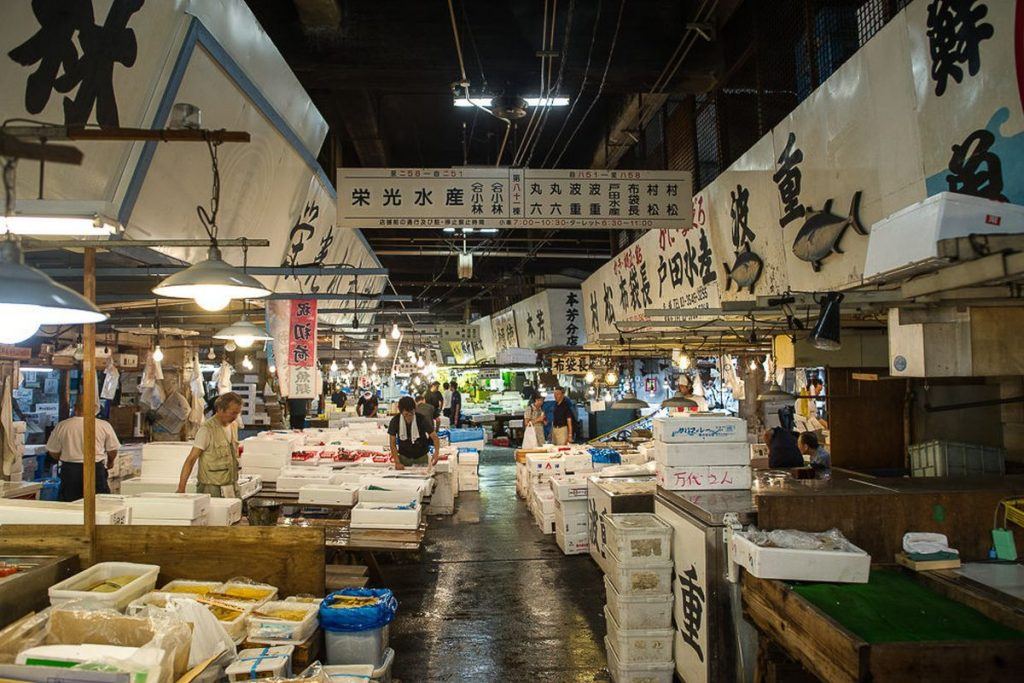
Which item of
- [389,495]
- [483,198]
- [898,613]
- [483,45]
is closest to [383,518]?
[389,495]

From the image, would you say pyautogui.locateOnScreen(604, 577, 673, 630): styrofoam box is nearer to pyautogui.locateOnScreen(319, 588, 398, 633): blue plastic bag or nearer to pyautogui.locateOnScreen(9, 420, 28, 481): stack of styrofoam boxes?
pyautogui.locateOnScreen(319, 588, 398, 633): blue plastic bag

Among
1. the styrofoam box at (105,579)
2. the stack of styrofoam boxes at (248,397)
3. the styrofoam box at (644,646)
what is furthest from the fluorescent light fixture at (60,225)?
the stack of styrofoam boxes at (248,397)

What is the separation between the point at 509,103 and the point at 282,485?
629 centimetres

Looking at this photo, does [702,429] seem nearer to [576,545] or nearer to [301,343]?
[576,545]

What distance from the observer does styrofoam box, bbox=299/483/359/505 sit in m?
7.79

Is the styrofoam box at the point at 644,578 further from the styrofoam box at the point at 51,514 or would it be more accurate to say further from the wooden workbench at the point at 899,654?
the styrofoam box at the point at 51,514

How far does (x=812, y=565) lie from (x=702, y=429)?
1863 mm

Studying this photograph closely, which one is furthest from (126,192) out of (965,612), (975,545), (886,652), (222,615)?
(975,545)

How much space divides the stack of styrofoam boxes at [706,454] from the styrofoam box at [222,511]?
185 inches

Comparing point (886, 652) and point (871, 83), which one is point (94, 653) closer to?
point (886, 652)

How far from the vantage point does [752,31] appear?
8.56 m

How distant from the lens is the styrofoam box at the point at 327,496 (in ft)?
25.6

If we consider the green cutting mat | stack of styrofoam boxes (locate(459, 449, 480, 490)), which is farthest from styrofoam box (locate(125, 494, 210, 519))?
stack of styrofoam boxes (locate(459, 449, 480, 490))

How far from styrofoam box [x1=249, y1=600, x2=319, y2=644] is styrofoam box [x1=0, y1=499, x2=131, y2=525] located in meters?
1.94
